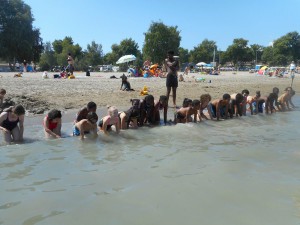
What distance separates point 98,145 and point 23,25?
135ft

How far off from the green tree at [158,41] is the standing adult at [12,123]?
130ft

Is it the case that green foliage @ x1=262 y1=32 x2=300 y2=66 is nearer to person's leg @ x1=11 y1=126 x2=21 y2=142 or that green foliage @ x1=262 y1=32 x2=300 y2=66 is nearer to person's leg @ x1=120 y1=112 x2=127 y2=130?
person's leg @ x1=120 y1=112 x2=127 y2=130

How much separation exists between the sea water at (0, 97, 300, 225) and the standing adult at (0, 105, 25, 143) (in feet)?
1.14

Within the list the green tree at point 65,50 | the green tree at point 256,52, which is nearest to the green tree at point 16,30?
the green tree at point 65,50

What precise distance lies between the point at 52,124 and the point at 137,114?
6.98 feet

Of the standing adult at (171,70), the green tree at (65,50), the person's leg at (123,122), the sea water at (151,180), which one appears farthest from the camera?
the green tree at (65,50)

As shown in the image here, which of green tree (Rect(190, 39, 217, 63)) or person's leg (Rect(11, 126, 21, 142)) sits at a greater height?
green tree (Rect(190, 39, 217, 63))

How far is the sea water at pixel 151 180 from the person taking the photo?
3.93 m

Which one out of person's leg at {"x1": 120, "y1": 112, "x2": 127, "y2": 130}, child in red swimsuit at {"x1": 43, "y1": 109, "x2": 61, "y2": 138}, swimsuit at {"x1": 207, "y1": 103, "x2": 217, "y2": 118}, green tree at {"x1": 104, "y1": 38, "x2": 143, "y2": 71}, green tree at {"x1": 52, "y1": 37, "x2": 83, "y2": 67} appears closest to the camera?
child in red swimsuit at {"x1": 43, "y1": 109, "x2": 61, "y2": 138}

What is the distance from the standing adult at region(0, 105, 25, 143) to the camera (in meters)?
7.00

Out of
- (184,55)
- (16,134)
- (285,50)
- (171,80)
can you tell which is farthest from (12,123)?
(184,55)

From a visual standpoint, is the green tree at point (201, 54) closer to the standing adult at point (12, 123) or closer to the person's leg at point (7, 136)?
the standing adult at point (12, 123)

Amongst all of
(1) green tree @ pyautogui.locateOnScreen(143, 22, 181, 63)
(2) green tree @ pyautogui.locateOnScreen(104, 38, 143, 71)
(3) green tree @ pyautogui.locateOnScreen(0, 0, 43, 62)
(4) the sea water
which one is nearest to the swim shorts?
(4) the sea water

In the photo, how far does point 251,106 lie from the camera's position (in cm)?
1159
